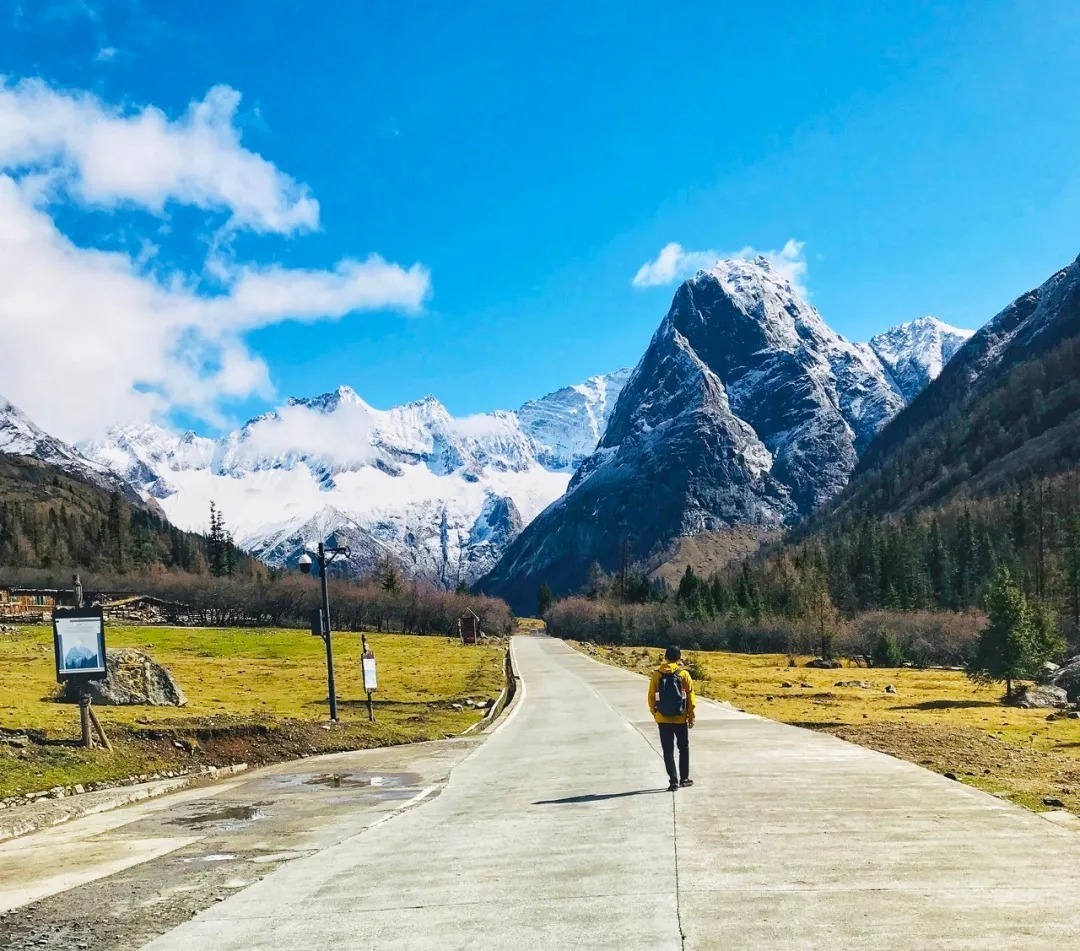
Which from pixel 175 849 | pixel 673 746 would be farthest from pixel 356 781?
pixel 673 746

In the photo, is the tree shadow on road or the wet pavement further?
the tree shadow on road

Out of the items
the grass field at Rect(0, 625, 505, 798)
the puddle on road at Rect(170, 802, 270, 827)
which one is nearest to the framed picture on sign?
the grass field at Rect(0, 625, 505, 798)

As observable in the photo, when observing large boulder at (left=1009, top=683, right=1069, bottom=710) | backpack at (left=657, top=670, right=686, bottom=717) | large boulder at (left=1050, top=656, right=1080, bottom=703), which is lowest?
large boulder at (left=1009, top=683, right=1069, bottom=710)

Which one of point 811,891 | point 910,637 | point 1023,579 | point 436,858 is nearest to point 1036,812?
point 811,891

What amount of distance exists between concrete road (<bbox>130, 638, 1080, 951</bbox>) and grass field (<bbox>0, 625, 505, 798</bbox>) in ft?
32.8

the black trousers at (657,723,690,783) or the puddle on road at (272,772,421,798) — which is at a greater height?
the black trousers at (657,723,690,783)

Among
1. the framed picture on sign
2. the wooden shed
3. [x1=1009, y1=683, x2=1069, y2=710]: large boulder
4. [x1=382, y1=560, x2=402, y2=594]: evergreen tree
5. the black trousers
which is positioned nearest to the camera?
the black trousers

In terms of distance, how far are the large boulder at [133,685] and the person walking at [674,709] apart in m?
30.2

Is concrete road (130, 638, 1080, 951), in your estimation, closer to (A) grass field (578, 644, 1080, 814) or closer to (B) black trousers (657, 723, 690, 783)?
(B) black trousers (657, 723, 690, 783)

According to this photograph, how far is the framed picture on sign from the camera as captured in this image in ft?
81.8

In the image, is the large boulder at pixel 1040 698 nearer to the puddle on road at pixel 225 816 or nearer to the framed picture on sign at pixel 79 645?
the puddle on road at pixel 225 816

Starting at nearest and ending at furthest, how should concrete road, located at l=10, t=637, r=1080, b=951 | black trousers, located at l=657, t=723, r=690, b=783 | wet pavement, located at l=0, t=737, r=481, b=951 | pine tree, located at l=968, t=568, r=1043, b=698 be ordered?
1. concrete road, located at l=10, t=637, r=1080, b=951
2. wet pavement, located at l=0, t=737, r=481, b=951
3. black trousers, located at l=657, t=723, r=690, b=783
4. pine tree, located at l=968, t=568, r=1043, b=698

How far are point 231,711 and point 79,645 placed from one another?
1659 cm

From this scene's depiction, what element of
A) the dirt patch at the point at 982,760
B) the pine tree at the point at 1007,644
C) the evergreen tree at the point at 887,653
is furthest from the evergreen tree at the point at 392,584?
the dirt patch at the point at 982,760
